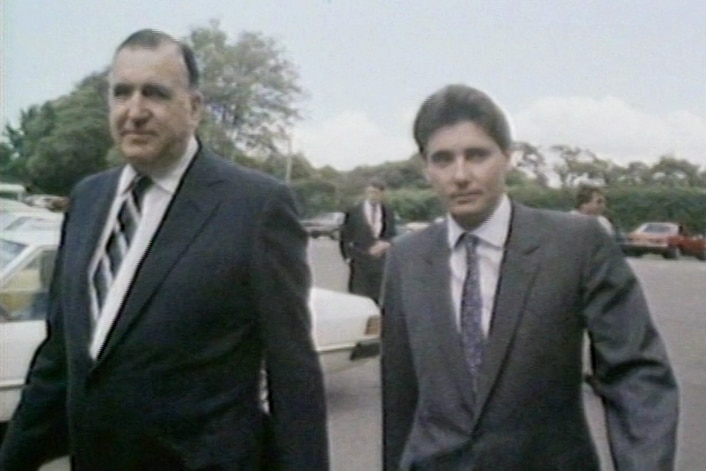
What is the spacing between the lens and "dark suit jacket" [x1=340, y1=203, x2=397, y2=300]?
576 centimetres

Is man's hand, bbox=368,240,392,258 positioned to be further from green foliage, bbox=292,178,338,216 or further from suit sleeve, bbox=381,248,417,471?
suit sleeve, bbox=381,248,417,471

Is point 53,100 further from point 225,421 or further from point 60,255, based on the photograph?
point 225,421

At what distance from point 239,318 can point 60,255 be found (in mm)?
339

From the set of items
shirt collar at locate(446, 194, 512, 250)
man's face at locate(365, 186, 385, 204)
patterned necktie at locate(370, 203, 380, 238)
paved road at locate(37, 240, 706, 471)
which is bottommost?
paved road at locate(37, 240, 706, 471)

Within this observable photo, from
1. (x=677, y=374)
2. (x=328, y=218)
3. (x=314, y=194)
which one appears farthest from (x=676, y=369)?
(x=314, y=194)

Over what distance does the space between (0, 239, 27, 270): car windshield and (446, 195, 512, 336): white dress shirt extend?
1742 mm

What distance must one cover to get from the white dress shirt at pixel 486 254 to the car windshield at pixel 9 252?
1.74 metres

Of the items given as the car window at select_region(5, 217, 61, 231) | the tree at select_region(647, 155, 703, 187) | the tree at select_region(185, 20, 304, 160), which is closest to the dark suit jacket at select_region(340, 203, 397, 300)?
the tree at select_region(647, 155, 703, 187)

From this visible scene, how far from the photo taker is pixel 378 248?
5.96 meters

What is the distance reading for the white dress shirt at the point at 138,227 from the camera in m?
1.42

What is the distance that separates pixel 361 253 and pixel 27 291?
10.8 ft

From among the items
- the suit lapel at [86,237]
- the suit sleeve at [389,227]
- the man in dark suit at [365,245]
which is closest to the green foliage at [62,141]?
the suit lapel at [86,237]

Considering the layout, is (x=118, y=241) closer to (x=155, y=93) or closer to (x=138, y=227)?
(x=138, y=227)

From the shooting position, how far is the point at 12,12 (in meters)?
1.99
